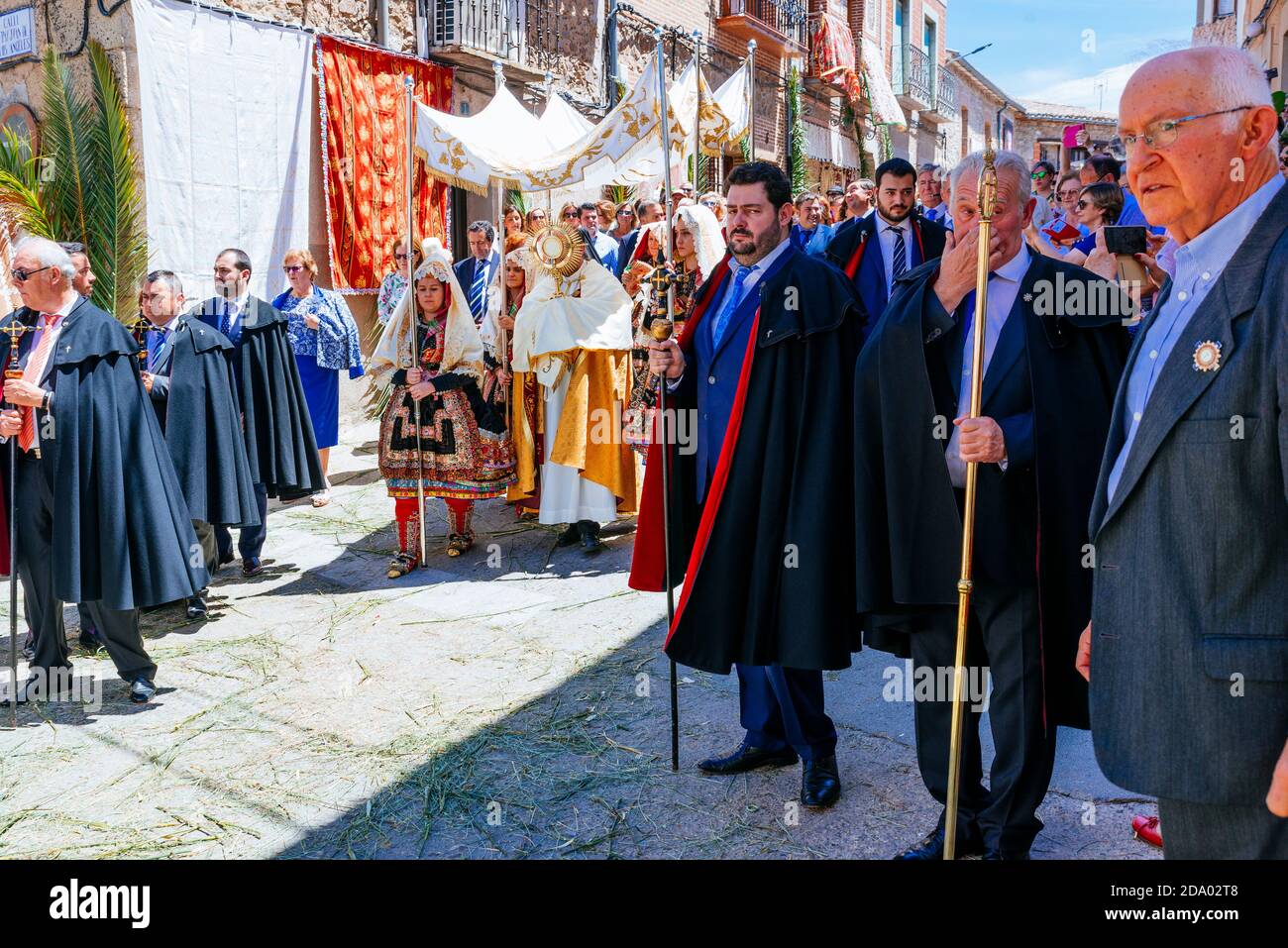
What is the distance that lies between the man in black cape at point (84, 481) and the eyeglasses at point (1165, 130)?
4.56m

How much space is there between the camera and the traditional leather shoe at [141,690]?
5.13m

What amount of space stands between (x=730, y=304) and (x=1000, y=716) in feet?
5.70

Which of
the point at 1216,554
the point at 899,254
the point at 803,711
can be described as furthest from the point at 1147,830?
the point at 899,254

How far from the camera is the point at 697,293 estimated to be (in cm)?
421

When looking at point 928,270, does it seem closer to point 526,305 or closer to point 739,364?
point 739,364

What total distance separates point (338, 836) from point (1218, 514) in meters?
2.98

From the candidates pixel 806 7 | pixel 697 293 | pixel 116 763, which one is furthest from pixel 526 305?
pixel 806 7

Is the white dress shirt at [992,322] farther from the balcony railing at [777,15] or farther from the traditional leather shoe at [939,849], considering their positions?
the balcony railing at [777,15]

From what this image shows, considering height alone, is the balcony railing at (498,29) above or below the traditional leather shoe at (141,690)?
above

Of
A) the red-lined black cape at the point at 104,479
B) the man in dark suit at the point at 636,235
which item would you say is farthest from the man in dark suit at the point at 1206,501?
the man in dark suit at the point at 636,235

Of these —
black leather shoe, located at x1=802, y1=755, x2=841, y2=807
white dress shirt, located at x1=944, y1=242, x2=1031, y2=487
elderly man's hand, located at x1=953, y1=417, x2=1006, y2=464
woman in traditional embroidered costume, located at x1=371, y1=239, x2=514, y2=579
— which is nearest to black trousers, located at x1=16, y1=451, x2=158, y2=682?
woman in traditional embroidered costume, located at x1=371, y1=239, x2=514, y2=579

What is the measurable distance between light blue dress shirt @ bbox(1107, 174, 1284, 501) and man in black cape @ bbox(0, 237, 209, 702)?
4.38 metres

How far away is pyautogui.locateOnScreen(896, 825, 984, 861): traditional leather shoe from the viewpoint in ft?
11.0

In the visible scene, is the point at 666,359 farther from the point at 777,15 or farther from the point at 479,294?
the point at 777,15
